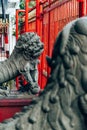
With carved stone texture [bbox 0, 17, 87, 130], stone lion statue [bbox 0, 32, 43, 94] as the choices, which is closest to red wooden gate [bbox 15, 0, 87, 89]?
stone lion statue [bbox 0, 32, 43, 94]

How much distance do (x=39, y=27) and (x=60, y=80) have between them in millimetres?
4698

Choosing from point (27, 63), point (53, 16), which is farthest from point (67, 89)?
point (53, 16)

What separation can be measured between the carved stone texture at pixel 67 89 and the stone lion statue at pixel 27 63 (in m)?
2.92

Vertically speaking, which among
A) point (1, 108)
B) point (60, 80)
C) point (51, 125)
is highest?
point (60, 80)

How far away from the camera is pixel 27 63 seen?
14.3 feet

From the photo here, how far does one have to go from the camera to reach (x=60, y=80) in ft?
4.26

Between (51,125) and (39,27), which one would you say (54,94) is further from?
(39,27)

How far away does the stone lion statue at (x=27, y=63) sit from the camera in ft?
14.2

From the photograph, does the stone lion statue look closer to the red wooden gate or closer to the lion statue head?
the lion statue head

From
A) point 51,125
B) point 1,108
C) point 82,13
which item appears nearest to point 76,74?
point 51,125

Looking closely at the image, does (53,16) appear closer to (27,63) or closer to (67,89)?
(27,63)

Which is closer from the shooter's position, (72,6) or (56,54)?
(56,54)

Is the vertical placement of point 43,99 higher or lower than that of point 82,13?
lower

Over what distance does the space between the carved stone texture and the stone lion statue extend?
2.92m
